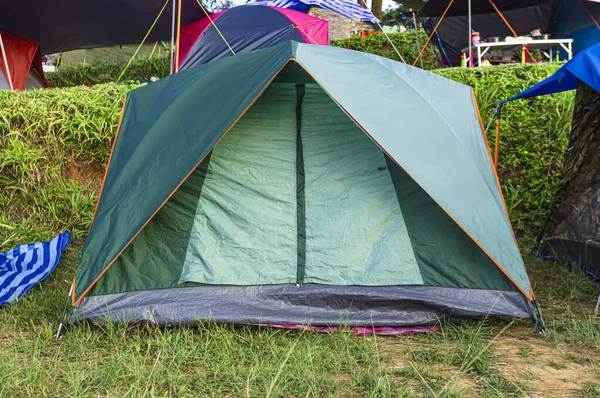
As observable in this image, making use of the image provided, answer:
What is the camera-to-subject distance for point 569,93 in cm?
421

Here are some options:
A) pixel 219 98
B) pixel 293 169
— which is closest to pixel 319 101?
pixel 293 169

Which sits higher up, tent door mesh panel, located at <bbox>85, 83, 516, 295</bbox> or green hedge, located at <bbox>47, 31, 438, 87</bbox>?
green hedge, located at <bbox>47, 31, 438, 87</bbox>

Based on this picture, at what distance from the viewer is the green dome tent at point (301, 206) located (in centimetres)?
246

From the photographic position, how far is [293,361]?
85.9 inches

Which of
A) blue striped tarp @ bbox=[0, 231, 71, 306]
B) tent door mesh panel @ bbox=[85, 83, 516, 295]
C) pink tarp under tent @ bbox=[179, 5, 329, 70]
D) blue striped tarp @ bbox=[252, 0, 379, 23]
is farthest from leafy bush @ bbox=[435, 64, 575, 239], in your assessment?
blue striped tarp @ bbox=[252, 0, 379, 23]

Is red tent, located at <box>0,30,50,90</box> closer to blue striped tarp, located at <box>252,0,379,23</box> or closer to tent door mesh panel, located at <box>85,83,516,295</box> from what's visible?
blue striped tarp, located at <box>252,0,379,23</box>

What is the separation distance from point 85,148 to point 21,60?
4122mm

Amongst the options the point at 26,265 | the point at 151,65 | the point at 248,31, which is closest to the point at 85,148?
the point at 26,265

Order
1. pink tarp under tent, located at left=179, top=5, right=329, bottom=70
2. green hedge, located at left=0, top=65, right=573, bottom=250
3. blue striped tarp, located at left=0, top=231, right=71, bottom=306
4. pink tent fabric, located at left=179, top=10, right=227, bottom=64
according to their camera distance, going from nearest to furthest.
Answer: blue striped tarp, located at left=0, top=231, right=71, bottom=306 < green hedge, located at left=0, top=65, right=573, bottom=250 < pink tarp under tent, located at left=179, top=5, right=329, bottom=70 < pink tent fabric, located at left=179, top=10, right=227, bottom=64

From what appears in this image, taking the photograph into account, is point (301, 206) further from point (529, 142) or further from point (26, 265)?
point (529, 142)

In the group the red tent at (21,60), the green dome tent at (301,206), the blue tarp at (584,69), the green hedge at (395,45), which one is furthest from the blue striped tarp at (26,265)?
the green hedge at (395,45)

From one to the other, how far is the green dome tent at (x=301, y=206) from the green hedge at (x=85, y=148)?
145 cm

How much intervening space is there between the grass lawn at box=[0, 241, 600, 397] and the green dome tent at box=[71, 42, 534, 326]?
11 cm

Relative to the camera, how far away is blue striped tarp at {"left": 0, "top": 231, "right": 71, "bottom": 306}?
3.04 meters
